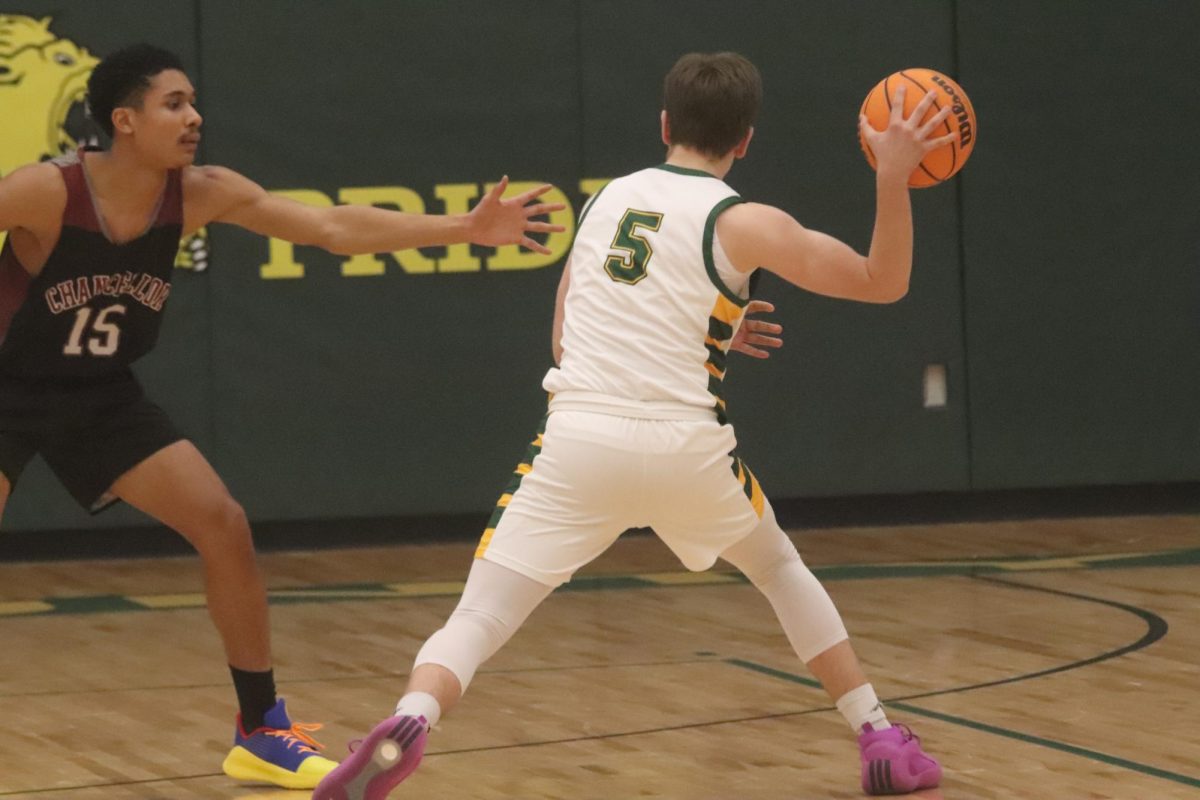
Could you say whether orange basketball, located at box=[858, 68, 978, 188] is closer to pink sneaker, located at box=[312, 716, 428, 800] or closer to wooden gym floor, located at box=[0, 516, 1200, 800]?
wooden gym floor, located at box=[0, 516, 1200, 800]

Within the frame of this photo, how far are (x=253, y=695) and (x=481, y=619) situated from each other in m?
1.02

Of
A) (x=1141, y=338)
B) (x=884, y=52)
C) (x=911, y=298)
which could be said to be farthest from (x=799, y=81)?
(x=1141, y=338)

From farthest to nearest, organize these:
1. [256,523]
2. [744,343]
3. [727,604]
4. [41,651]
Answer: [256,523]
[727,604]
[41,651]
[744,343]

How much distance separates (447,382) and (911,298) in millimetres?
2336

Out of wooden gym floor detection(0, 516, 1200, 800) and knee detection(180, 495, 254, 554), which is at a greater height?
knee detection(180, 495, 254, 554)

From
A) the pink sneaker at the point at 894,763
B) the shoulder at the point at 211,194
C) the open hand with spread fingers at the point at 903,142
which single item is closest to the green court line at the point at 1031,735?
the pink sneaker at the point at 894,763

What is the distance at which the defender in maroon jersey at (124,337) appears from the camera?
468 centimetres

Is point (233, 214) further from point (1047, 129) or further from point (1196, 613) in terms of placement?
point (1047, 129)

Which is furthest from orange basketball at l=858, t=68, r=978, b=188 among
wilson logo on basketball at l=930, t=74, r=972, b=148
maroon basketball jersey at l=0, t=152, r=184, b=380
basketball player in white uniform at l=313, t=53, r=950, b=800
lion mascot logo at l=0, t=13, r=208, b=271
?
lion mascot logo at l=0, t=13, r=208, b=271

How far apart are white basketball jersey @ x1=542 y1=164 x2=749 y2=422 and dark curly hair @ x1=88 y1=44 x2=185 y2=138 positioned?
130 cm

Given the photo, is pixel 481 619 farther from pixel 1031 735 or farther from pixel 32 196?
pixel 1031 735

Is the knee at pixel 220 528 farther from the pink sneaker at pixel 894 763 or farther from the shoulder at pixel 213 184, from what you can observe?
the pink sneaker at pixel 894 763

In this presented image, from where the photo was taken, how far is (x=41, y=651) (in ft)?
22.5

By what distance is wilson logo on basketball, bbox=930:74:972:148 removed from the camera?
4234 millimetres
